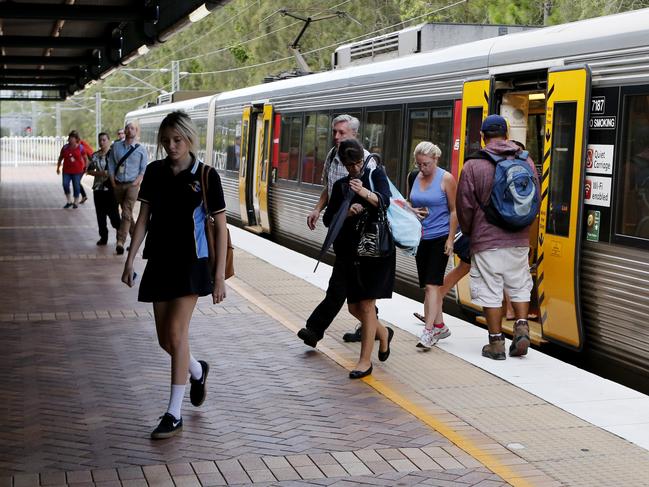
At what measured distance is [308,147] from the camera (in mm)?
17562

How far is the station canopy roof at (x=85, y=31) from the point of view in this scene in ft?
53.0

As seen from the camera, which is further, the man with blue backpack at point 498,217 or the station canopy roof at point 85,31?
the station canopy roof at point 85,31

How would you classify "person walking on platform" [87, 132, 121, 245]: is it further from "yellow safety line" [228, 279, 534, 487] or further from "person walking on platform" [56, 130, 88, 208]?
"person walking on platform" [56, 130, 88, 208]

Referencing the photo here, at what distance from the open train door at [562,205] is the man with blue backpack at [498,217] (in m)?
0.39

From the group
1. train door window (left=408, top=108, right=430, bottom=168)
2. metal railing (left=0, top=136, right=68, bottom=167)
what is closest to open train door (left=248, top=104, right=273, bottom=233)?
train door window (left=408, top=108, right=430, bottom=168)

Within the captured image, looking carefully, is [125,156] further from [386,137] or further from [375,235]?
[375,235]

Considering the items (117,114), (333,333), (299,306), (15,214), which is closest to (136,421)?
(333,333)

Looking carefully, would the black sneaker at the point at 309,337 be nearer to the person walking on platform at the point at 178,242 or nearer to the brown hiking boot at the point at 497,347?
the brown hiking boot at the point at 497,347

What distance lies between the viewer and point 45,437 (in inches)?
254

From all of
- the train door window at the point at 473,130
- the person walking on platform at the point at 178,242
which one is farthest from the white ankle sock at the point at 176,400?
the train door window at the point at 473,130

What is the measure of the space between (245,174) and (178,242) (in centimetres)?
1529

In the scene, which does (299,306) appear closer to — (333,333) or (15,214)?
(333,333)

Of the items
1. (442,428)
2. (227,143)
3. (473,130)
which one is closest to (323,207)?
(442,428)

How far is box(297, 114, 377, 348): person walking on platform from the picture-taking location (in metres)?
8.09
